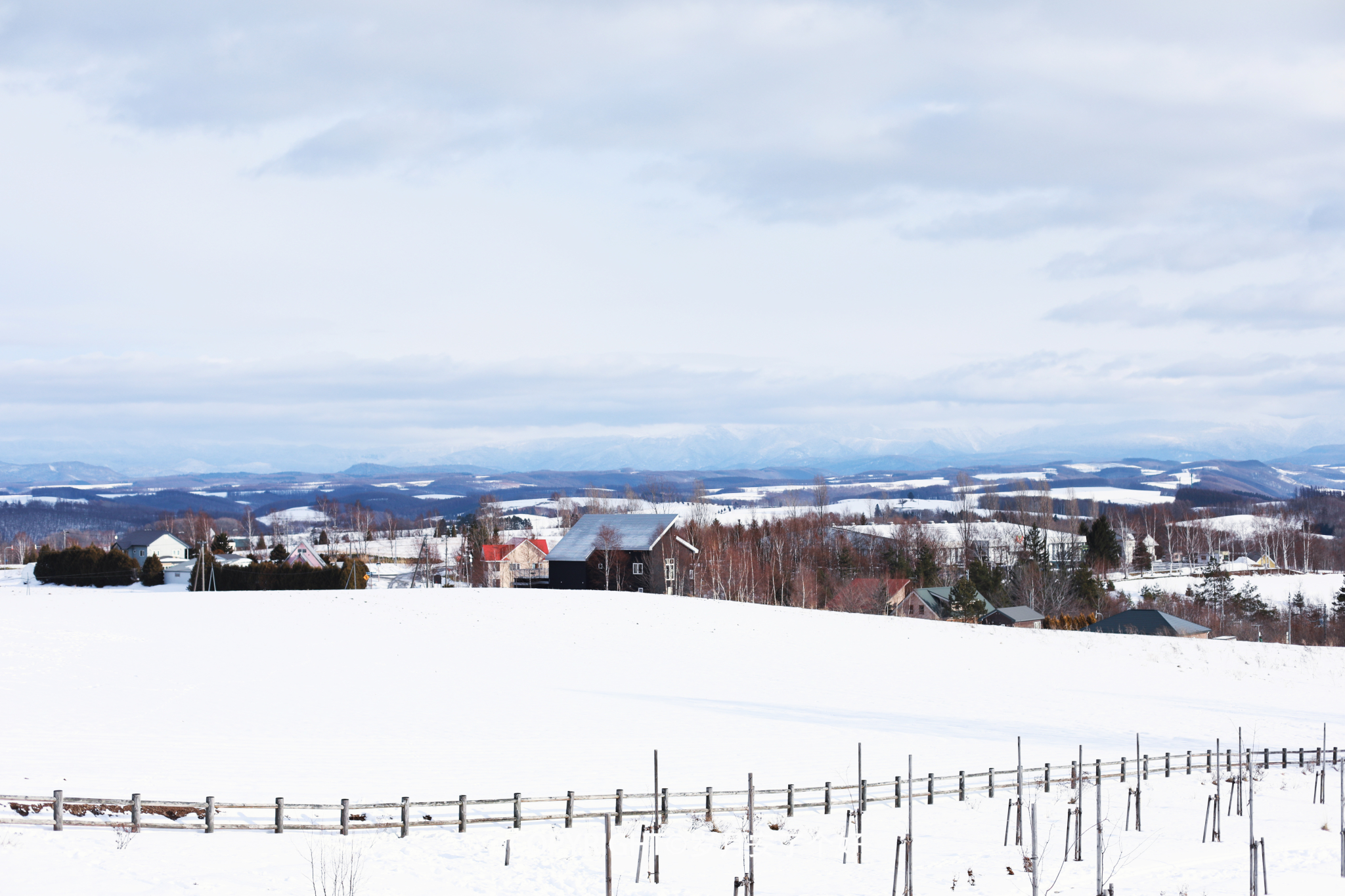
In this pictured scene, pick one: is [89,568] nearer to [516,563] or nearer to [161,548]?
[161,548]

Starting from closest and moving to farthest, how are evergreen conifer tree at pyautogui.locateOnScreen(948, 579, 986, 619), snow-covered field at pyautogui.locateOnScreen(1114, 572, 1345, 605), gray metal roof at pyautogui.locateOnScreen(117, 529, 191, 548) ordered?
evergreen conifer tree at pyautogui.locateOnScreen(948, 579, 986, 619), gray metal roof at pyautogui.locateOnScreen(117, 529, 191, 548), snow-covered field at pyautogui.locateOnScreen(1114, 572, 1345, 605)

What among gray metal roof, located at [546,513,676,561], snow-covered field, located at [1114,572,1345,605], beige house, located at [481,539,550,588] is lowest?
snow-covered field, located at [1114,572,1345,605]

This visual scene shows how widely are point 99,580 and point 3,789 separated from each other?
54760mm

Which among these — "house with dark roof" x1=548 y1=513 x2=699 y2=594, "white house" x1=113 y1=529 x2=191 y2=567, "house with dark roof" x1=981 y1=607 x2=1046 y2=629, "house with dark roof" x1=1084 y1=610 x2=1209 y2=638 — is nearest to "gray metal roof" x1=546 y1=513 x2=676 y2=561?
"house with dark roof" x1=548 y1=513 x2=699 y2=594

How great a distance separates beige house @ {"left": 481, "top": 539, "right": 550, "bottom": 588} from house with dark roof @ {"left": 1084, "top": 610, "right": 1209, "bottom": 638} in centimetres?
4471

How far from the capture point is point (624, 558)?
241 feet

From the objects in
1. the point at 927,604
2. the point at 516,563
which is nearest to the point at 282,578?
the point at 516,563

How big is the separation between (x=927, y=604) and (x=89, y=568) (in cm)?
6399

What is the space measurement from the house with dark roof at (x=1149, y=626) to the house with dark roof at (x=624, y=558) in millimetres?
28834

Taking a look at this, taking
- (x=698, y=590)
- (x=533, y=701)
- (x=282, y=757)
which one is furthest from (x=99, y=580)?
(x=282, y=757)

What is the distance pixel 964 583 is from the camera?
80875mm

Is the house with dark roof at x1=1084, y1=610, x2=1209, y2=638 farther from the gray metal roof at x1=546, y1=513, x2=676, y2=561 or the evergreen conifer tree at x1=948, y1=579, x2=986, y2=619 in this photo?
the gray metal roof at x1=546, y1=513, x2=676, y2=561

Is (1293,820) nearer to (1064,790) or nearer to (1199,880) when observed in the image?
(1064,790)

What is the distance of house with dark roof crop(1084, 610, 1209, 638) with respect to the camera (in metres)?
69.8
